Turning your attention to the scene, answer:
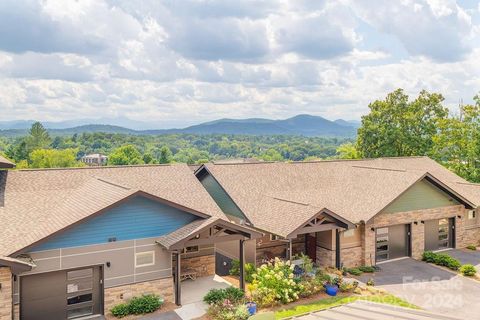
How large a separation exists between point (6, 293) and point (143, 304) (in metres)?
5.43

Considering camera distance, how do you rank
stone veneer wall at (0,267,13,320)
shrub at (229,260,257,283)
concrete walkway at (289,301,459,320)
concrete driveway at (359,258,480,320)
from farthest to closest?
shrub at (229,260,257,283)
concrete driveway at (359,258,480,320)
stone veneer wall at (0,267,13,320)
concrete walkway at (289,301,459,320)

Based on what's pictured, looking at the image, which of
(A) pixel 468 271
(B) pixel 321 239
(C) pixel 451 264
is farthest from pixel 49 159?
(A) pixel 468 271

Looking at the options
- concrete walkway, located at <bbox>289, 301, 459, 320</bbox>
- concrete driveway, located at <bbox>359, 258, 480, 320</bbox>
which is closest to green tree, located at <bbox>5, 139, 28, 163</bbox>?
concrete driveway, located at <bbox>359, 258, 480, 320</bbox>

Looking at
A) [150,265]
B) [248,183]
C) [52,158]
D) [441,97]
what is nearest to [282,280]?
[150,265]

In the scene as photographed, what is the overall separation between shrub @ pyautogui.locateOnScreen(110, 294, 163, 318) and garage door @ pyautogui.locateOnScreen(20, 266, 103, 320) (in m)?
1.04

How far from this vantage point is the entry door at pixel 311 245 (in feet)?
83.2

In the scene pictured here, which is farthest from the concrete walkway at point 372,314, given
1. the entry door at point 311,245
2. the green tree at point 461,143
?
the green tree at point 461,143

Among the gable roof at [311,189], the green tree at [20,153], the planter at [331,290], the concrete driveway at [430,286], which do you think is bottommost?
the concrete driveway at [430,286]

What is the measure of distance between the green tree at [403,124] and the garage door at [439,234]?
A: 76.7ft

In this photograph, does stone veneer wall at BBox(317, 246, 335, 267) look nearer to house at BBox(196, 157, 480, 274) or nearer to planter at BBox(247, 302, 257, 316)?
house at BBox(196, 157, 480, 274)

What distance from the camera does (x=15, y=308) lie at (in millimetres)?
16500

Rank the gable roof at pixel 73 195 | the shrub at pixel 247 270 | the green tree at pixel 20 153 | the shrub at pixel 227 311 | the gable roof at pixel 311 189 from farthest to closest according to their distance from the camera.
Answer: the green tree at pixel 20 153
the gable roof at pixel 311 189
the shrub at pixel 247 270
the gable roof at pixel 73 195
the shrub at pixel 227 311

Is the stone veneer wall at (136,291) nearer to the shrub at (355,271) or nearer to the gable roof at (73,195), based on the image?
the gable roof at (73,195)

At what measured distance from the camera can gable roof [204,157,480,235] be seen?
79.6ft
